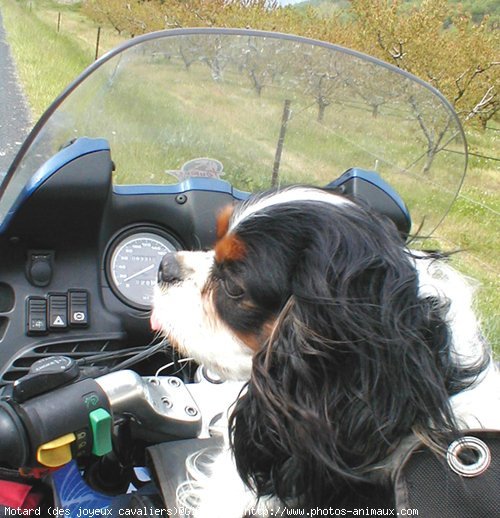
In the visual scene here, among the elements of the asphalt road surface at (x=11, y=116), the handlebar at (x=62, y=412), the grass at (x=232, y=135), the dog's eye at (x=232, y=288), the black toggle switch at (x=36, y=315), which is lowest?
the asphalt road surface at (x=11, y=116)

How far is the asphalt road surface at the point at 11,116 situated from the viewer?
841cm

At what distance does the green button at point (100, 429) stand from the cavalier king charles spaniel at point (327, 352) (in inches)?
16.7

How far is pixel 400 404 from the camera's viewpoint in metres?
1.51

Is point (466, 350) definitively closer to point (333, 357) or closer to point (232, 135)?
point (333, 357)

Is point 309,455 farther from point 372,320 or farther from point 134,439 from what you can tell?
point 134,439

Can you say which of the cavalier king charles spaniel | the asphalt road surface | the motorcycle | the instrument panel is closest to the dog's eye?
the cavalier king charles spaniel

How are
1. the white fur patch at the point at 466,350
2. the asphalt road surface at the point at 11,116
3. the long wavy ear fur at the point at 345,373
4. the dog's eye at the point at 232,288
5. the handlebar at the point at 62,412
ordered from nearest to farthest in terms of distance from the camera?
the handlebar at the point at 62,412 → the long wavy ear fur at the point at 345,373 → the white fur patch at the point at 466,350 → the dog's eye at the point at 232,288 → the asphalt road surface at the point at 11,116

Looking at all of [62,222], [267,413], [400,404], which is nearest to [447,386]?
[400,404]

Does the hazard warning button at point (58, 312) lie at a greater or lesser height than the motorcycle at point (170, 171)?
lesser

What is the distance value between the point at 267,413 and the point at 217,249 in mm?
504

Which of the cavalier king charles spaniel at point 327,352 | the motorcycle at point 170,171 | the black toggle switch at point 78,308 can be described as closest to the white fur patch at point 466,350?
the cavalier king charles spaniel at point 327,352

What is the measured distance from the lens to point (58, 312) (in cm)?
208

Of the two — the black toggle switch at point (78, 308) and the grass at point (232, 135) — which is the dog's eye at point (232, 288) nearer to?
the black toggle switch at point (78, 308)

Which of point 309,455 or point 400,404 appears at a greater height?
point 400,404
